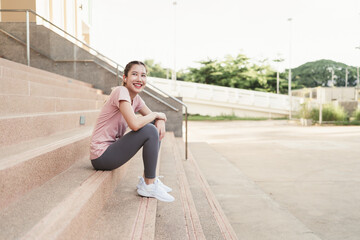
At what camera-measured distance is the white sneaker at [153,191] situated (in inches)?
103

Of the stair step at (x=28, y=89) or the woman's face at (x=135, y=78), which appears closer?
the woman's face at (x=135, y=78)

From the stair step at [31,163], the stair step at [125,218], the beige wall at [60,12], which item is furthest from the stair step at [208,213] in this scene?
the beige wall at [60,12]

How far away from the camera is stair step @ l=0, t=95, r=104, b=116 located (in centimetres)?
311

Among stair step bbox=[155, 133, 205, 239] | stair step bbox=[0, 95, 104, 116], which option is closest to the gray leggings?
stair step bbox=[155, 133, 205, 239]

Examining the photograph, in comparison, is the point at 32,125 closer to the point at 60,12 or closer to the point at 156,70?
the point at 60,12

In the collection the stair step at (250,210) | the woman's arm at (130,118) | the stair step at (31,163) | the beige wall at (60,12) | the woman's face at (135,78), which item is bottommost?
the stair step at (250,210)

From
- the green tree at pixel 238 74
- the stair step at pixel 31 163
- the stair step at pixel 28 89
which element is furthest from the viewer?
the green tree at pixel 238 74

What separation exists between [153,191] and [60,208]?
1.00 meters

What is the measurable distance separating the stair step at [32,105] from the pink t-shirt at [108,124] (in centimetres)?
108

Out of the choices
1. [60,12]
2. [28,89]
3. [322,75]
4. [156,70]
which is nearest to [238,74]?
[60,12]

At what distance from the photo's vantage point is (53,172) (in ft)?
7.89

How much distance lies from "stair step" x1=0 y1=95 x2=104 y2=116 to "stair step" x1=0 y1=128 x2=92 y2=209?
0.51 metres

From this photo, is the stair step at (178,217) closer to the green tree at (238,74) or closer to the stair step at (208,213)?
the stair step at (208,213)

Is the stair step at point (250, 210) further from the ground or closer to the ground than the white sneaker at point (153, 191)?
closer to the ground
